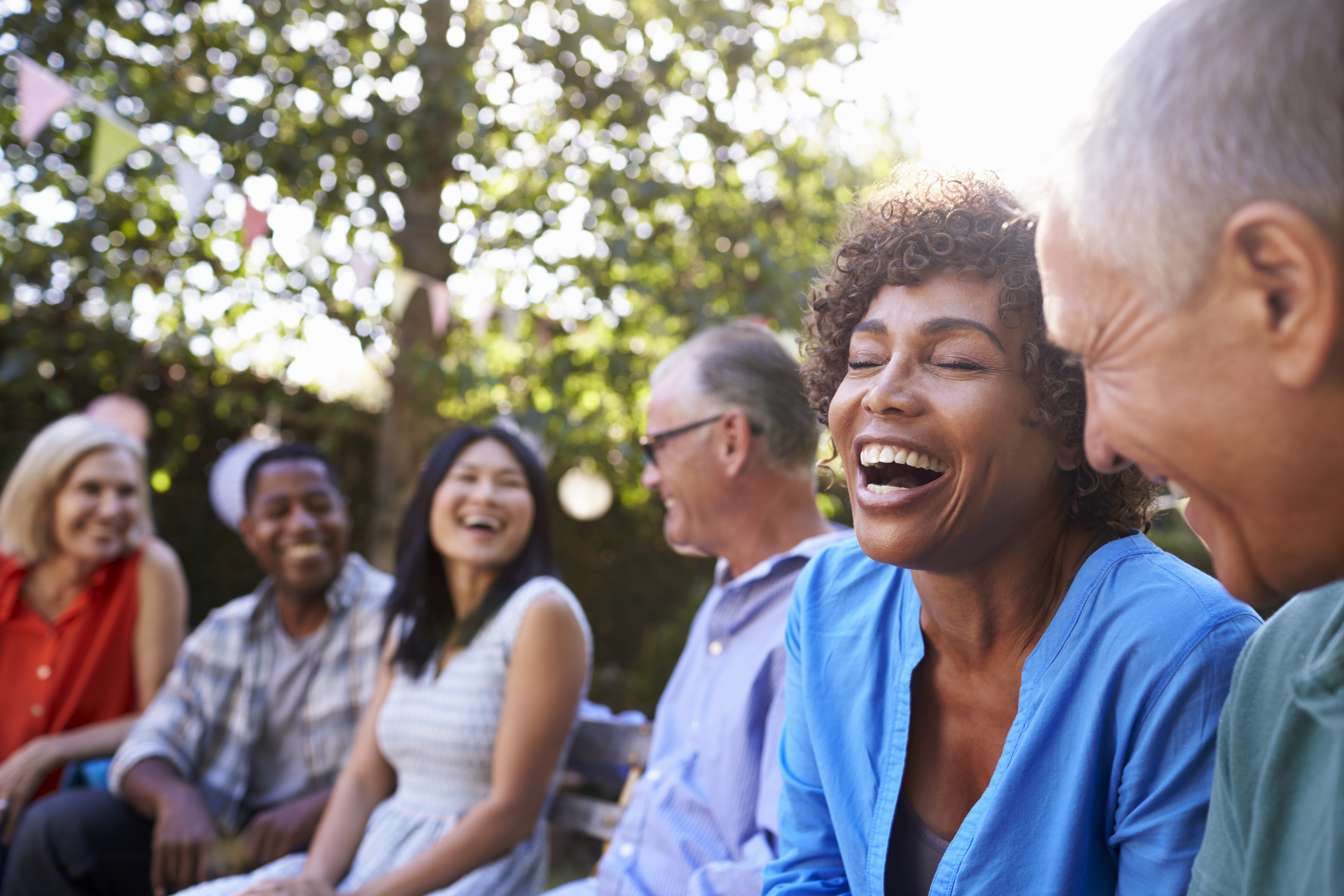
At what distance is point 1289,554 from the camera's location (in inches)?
35.4

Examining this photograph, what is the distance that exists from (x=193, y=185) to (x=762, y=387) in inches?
132

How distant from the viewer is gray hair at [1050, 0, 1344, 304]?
772 mm

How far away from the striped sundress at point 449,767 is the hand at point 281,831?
0.12 m

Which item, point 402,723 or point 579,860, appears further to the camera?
point 579,860

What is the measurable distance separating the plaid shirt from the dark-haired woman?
1.15 ft

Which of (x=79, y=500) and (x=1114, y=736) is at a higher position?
(x=79, y=500)

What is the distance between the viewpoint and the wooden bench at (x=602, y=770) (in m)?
3.03

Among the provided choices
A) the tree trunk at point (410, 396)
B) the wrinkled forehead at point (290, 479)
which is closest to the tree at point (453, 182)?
the tree trunk at point (410, 396)

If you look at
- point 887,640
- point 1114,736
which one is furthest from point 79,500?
point 1114,736

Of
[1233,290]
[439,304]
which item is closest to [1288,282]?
[1233,290]

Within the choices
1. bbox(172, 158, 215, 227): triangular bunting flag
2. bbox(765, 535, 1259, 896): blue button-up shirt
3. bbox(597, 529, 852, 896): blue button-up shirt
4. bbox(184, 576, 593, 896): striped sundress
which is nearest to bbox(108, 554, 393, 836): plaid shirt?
bbox(184, 576, 593, 896): striped sundress

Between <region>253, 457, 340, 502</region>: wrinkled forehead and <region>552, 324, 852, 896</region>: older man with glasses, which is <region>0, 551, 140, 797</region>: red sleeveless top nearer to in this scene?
<region>253, 457, 340, 502</region>: wrinkled forehead

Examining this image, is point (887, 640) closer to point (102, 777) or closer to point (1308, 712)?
point (1308, 712)

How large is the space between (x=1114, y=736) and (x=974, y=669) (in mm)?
295
